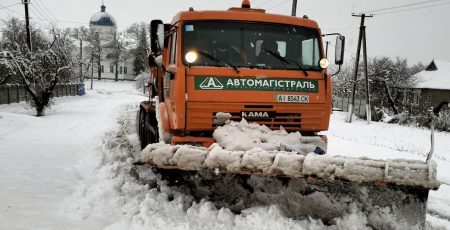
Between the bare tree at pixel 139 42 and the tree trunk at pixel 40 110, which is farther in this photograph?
the bare tree at pixel 139 42

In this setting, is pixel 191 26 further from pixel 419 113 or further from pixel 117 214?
pixel 419 113

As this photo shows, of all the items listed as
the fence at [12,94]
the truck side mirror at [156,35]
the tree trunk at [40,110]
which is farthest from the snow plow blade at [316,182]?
the fence at [12,94]

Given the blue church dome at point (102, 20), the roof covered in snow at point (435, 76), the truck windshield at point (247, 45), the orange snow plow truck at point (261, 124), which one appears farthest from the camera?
the blue church dome at point (102, 20)

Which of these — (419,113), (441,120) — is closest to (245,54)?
(441,120)

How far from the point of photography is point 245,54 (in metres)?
5.61

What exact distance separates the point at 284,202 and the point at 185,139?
1619mm

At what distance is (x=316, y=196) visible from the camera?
4.26 m

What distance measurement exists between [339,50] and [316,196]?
112 inches

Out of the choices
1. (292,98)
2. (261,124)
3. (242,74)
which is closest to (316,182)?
(261,124)

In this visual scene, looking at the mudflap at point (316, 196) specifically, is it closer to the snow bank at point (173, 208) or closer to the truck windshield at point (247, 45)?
the snow bank at point (173, 208)

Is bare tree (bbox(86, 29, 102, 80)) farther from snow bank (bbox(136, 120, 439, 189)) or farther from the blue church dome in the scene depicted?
snow bank (bbox(136, 120, 439, 189))

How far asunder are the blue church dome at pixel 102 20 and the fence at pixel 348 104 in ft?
190

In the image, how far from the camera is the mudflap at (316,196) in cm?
398

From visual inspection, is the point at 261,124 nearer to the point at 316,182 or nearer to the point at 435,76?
the point at 316,182
